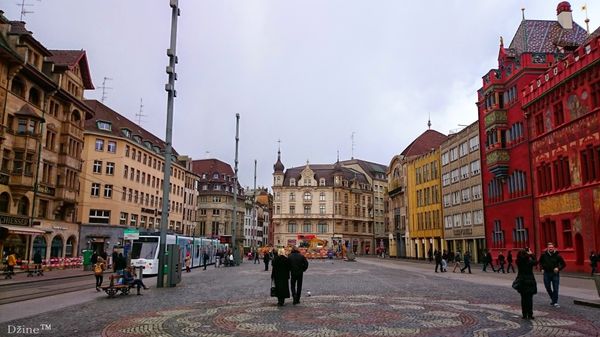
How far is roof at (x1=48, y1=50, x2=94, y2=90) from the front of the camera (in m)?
48.5

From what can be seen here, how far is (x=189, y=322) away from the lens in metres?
11.1

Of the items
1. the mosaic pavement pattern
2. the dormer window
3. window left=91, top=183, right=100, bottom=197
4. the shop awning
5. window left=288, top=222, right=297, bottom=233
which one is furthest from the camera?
window left=288, top=222, right=297, bottom=233

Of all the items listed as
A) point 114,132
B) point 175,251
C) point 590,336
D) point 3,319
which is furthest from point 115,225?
point 590,336

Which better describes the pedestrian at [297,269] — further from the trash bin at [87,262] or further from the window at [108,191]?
the window at [108,191]

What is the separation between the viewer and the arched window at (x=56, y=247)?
46.8 metres

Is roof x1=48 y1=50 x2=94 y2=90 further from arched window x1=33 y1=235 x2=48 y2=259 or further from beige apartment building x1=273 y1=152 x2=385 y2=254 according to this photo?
beige apartment building x1=273 y1=152 x2=385 y2=254

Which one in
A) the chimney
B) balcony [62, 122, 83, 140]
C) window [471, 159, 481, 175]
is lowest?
window [471, 159, 481, 175]

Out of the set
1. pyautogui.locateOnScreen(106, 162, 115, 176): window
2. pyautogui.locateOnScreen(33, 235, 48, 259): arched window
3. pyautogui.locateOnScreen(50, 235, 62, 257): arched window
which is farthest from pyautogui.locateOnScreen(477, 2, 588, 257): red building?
pyautogui.locateOnScreen(106, 162, 115, 176): window

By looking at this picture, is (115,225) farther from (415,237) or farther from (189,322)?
(189,322)

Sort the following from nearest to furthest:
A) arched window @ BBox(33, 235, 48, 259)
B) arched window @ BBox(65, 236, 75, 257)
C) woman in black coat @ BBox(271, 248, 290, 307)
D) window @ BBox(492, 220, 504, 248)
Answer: woman in black coat @ BBox(271, 248, 290, 307) → arched window @ BBox(33, 235, 48, 259) → window @ BBox(492, 220, 504, 248) → arched window @ BBox(65, 236, 75, 257)

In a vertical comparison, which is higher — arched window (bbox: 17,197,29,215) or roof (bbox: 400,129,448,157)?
roof (bbox: 400,129,448,157)

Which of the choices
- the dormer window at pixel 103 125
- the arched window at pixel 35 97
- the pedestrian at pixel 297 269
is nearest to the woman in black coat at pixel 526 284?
the pedestrian at pixel 297 269

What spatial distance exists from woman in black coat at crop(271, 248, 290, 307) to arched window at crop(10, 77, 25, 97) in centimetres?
3253

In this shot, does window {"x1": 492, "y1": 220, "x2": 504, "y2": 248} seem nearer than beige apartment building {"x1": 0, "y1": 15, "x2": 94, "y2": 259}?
No
